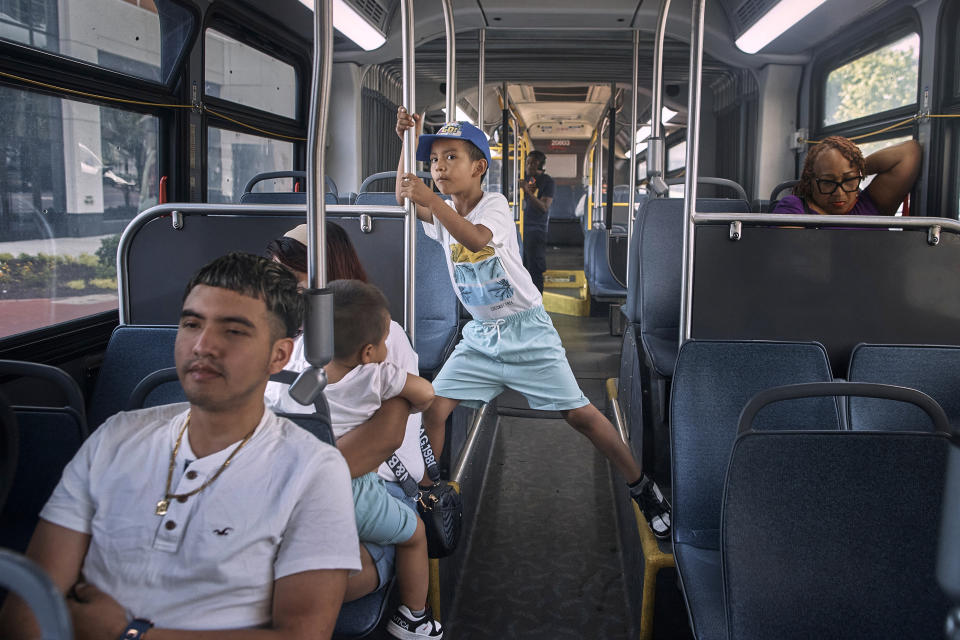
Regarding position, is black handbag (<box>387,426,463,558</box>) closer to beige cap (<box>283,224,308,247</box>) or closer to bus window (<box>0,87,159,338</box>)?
beige cap (<box>283,224,308,247</box>)

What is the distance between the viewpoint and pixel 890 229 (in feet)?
8.07

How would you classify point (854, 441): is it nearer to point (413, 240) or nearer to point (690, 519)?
point (690, 519)

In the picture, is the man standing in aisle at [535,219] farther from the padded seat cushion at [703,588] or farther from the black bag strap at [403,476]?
the black bag strap at [403,476]

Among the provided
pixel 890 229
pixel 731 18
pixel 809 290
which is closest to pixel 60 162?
pixel 809 290

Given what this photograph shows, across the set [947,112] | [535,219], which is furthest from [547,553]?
[535,219]

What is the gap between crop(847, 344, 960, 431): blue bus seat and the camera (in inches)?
82.0

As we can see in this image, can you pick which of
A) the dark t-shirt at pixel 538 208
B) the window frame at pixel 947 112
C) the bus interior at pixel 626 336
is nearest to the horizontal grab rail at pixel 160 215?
the bus interior at pixel 626 336

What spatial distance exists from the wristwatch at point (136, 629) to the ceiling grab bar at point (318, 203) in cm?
36

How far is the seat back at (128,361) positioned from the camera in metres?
1.82

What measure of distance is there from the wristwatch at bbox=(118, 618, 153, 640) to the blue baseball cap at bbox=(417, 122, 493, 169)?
1.39 metres

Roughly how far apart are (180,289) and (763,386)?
180 centimetres

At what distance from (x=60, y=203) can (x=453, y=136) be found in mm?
1735

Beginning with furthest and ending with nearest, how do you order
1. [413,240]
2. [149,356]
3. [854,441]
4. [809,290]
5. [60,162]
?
[60,162] → [809,290] → [413,240] → [149,356] → [854,441]

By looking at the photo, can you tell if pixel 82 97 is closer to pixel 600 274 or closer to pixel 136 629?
pixel 136 629
